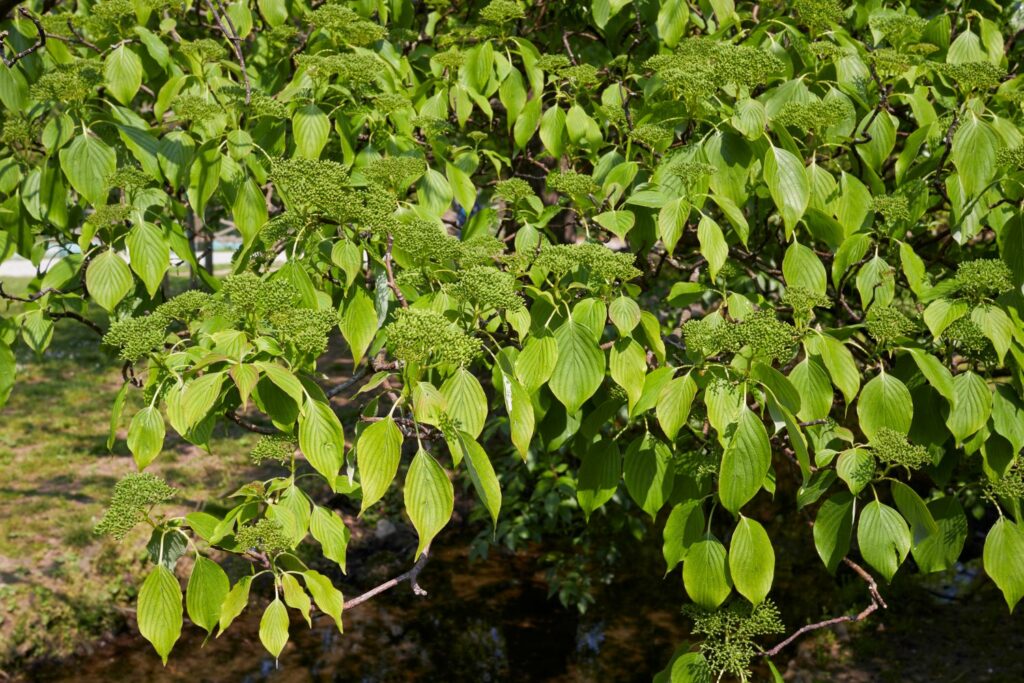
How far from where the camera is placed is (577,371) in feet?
6.53

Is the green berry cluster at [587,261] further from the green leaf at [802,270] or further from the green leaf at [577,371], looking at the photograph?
the green leaf at [802,270]

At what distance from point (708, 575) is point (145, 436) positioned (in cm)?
134

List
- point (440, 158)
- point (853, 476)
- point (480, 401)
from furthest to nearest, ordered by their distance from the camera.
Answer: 1. point (440, 158)
2. point (853, 476)
3. point (480, 401)

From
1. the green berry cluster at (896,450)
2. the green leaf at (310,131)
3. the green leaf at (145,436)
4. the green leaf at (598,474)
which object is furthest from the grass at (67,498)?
the green berry cluster at (896,450)

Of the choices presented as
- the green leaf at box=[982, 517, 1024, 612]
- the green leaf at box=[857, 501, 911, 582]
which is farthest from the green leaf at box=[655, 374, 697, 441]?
the green leaf at box=[982, 517, 1024, 612]

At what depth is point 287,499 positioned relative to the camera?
2062 millimetres

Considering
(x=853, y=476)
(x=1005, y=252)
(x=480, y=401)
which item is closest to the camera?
(x=480, y=401)

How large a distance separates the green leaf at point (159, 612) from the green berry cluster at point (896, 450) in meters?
1.55

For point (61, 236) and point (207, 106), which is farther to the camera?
point (61, 236)

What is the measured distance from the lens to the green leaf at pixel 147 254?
2.35m

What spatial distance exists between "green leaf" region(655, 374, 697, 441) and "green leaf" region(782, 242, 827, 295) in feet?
1.93

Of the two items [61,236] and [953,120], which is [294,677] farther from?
[953,120]

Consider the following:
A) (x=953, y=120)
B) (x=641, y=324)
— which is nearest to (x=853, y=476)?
(x=641, y=324)

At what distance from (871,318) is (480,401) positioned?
111 centimetres
